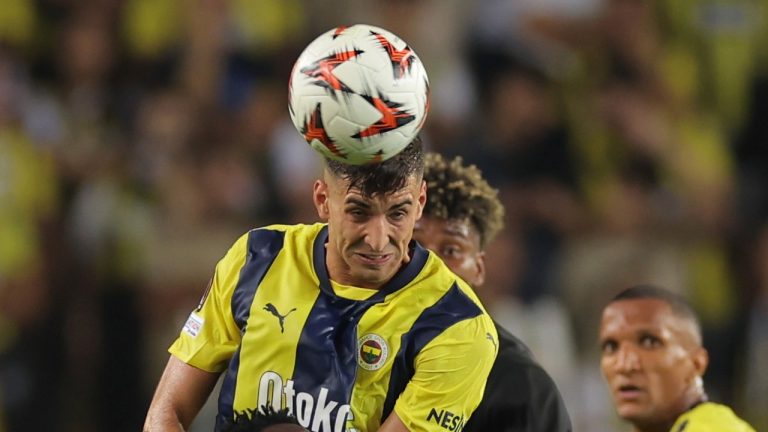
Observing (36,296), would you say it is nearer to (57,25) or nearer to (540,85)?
(57,25)

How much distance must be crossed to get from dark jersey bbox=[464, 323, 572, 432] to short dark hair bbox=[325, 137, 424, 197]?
3.40ft

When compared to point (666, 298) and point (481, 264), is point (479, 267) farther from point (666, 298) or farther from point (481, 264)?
point (666, 298)

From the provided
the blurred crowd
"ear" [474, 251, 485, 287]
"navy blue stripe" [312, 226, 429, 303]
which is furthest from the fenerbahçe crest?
the blurred crowd

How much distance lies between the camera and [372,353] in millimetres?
3719

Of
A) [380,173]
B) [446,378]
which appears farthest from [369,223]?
[446,378]

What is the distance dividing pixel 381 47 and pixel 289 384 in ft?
3.34

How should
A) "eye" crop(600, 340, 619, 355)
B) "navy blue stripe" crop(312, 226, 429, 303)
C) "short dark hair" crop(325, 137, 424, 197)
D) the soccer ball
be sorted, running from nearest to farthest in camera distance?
the soccer ball → "short dark hair" crop(325, 137, 424, 197) → "navy blue stripe" crop(312, 226, 429, 303) → "eye" crop(600, 340, 619, 355)

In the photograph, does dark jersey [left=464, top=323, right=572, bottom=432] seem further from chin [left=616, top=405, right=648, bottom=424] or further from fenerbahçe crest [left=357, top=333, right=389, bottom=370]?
fenerbahçe crest [left=357, top=333, right=389, bottom=370]

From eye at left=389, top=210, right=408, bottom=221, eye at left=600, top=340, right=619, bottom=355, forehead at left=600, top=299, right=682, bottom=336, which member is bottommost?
eye at left=600, top=340, right=619, bottom=355

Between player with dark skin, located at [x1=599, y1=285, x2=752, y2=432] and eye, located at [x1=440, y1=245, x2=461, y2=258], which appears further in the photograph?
eye, located at [x1=440, y1=245, x2=461, y2=258]

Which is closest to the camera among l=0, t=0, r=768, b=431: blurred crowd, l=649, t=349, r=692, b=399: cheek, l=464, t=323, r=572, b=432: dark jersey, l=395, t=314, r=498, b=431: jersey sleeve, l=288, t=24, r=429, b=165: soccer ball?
l=288, t=24, r=429, b=165: soccer ball

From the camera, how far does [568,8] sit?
881cm

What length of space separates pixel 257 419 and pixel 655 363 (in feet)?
5.34

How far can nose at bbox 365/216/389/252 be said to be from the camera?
11.8 feet
